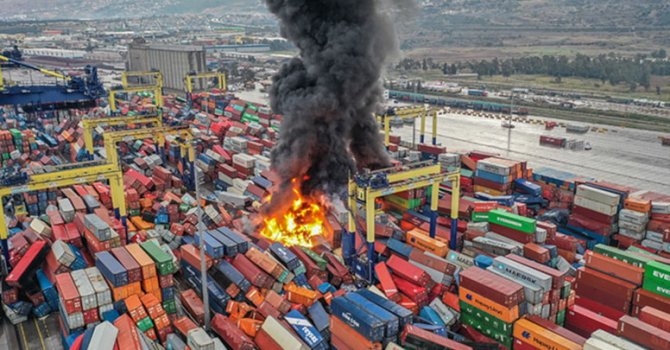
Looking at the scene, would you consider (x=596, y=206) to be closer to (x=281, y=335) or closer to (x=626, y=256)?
(x=626, y=256)

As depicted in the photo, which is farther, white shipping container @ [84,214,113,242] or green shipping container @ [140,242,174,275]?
white shipping container @ [84,214,113,242]

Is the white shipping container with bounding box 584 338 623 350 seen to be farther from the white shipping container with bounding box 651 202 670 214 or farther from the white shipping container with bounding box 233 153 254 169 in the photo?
the white shipping container with bounding box 233 153 254 169

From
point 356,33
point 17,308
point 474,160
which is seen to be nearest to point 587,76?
point 474,160

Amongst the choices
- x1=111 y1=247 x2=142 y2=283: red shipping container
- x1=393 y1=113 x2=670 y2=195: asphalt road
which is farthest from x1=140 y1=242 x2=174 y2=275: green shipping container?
x1=393 y1=113 x2=670 y2=195: asphalt road

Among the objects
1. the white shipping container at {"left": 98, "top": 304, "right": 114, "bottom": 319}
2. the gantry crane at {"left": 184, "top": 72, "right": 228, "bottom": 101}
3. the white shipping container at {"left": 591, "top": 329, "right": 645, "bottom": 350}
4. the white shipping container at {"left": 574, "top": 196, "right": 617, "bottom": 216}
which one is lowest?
the white shipping container at {"left": 98, "top": 304, "right": 114, "bottom": 319}

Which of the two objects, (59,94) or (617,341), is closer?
(617,341)

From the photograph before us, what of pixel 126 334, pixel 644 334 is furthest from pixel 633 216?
pixel 126 334
